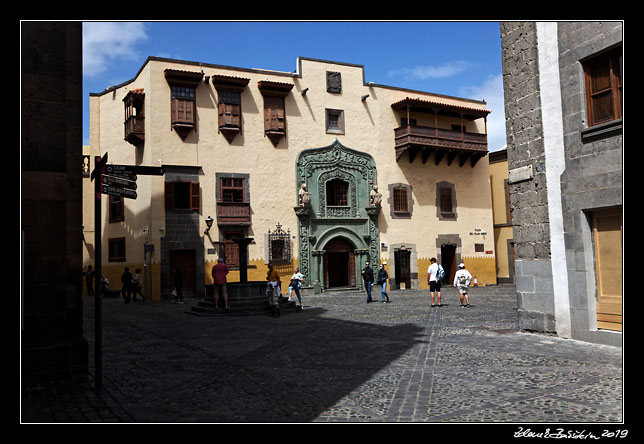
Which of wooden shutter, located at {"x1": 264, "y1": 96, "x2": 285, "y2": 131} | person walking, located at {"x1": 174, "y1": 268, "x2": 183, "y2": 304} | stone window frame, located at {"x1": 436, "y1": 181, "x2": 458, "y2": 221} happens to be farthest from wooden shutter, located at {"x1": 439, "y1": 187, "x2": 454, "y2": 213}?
person walking, located at {"x1": 174, "y1": 268, "x2": 183, "y2": 304}

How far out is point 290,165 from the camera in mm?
27844

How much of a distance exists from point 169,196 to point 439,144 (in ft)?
49.0

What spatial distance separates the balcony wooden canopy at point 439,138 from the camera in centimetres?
2992

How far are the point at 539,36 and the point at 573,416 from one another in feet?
26.6

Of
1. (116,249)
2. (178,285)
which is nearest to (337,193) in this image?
(178,285)

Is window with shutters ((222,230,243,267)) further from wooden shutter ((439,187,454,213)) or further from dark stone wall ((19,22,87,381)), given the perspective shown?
dark stone wall ((19,22,87,381))

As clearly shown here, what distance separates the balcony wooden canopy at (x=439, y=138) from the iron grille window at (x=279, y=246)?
8025 millimetres

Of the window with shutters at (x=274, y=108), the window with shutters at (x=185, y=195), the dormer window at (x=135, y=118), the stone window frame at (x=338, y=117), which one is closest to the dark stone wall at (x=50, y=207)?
the window with shutters at (x=185, y=195)

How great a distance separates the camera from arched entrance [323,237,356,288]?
28.8 meters

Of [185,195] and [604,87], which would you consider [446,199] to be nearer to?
[185,195]

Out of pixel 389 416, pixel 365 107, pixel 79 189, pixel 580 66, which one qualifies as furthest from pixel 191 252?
pixel 389 416

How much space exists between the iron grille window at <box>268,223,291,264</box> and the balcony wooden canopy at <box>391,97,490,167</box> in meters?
8.03

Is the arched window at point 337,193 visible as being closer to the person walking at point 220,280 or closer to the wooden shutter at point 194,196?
the wooden shutter at point 194,196

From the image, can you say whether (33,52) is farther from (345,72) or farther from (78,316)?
(345,72)
